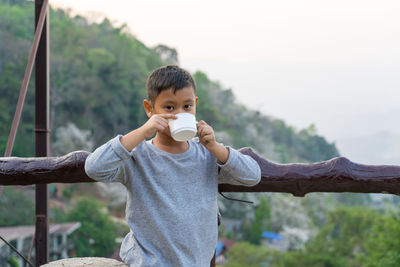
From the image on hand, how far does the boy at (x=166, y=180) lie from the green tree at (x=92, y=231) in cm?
1671

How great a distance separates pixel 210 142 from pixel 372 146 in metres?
39.7

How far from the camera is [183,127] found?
2.94ft

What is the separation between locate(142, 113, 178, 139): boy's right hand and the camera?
2.99ft

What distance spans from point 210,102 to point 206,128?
27.5 m

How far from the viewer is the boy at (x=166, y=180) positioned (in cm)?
95

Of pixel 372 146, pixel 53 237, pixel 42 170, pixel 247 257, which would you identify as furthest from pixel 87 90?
pixel 372 146

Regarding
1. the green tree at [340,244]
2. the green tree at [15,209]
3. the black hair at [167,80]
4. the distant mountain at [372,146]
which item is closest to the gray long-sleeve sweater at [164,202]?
the black hair at [167,80]

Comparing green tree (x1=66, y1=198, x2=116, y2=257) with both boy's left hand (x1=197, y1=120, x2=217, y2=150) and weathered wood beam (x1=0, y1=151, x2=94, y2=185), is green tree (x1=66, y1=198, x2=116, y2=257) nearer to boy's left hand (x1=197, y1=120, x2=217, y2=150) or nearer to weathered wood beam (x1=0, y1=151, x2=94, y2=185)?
weathered wood beam (x1=0, y1=151, x2=94, y2=185)

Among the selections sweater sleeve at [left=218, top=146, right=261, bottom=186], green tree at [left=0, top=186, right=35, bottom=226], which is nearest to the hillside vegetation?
green tree at [left=0, top=186, right=35, bottom=226]

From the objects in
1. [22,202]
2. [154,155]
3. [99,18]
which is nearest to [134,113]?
[22,202]

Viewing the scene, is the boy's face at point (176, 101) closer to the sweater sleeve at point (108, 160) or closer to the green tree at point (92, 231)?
the sweater sleeve at point (108, 160)

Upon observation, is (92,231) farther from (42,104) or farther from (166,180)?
(166,180)

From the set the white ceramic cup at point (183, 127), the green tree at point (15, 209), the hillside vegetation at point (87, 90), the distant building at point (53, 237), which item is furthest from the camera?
the hillside vegetation at point (87, 90)

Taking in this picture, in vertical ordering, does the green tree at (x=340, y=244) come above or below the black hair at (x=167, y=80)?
below
